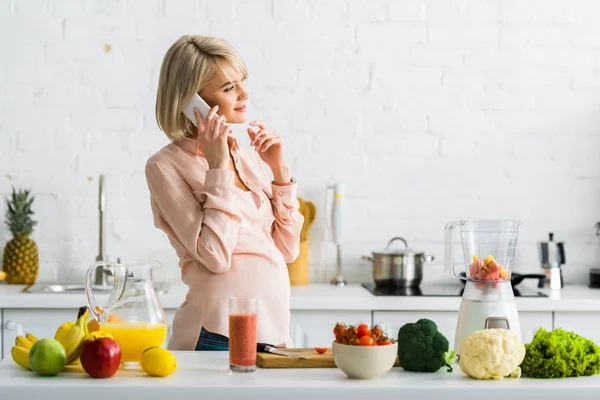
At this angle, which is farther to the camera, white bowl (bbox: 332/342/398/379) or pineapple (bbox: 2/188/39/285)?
pineapple (bbox: 2/188/39/285)

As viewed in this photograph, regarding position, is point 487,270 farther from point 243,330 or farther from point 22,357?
point 22,357

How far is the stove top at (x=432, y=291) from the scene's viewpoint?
10.6 ft

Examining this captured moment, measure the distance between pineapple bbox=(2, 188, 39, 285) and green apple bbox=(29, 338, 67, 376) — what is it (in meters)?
1.99

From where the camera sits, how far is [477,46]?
12.3ft

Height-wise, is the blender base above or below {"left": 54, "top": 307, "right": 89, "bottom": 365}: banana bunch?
above

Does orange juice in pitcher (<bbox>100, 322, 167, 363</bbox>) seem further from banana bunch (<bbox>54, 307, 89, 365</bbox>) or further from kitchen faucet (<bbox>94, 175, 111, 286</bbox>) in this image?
kitchen faucet (<bbox>94, 175, 111, 286</bbox>)

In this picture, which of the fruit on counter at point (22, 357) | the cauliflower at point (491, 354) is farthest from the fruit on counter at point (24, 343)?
the cauliflower at point (491, 354)

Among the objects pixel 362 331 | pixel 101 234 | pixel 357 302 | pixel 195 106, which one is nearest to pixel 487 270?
pixel 362 331

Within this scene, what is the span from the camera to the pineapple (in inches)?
138

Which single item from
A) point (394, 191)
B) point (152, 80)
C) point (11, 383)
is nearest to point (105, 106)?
point (152, 80)

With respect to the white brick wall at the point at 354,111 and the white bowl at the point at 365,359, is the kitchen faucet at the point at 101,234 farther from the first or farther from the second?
the white bowl at the point at 365,359

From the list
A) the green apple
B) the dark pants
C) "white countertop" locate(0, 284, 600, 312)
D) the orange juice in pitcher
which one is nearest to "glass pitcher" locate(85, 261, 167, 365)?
the orange juice in pitcher

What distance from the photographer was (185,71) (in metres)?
2.15

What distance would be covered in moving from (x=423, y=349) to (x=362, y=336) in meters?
0.15
